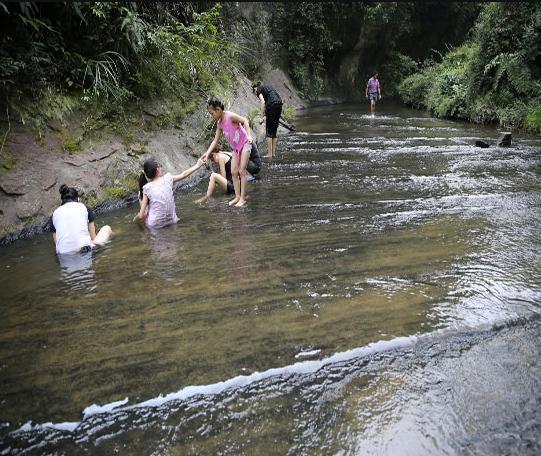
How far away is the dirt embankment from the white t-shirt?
99 cm

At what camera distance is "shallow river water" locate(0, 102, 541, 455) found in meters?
2.34

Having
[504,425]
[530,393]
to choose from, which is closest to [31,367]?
[504,425]

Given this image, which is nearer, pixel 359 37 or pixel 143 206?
pixel 143 206

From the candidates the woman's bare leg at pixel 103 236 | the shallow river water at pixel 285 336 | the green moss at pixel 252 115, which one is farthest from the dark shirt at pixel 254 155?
the green moss at pixel 252 115

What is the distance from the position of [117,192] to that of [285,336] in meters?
4.66

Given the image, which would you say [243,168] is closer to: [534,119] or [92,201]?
[92,201]

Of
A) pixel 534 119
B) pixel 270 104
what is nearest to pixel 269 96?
pixel 270 104

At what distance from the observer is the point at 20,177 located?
578 cm

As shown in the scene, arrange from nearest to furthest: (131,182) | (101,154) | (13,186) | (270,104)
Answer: (13,186) < (101,154) < (131,182) < (270,104)

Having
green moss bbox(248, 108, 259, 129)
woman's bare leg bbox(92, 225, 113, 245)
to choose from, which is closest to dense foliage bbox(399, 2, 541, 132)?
green moss bbox(248, 108, 259, 129)

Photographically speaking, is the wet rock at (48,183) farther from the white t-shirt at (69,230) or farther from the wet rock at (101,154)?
the white t-shirt at (69,230)

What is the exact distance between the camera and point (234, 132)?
652 cm

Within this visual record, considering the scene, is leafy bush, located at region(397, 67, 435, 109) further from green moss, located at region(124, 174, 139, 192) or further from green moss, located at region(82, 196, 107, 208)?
green moss, located at region(82, 196, 107, 208)

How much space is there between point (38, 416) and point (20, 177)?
4.19 m
